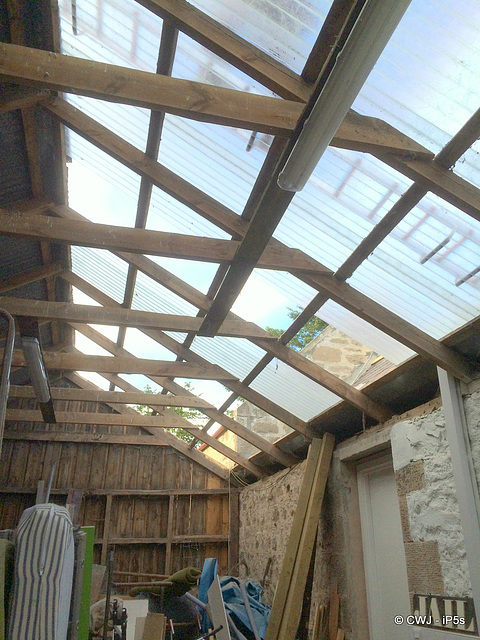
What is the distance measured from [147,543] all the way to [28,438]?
2.72 metres

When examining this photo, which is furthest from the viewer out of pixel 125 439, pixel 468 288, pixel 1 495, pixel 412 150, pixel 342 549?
pixel 125 439

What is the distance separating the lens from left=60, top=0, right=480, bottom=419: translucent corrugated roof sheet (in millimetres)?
2357

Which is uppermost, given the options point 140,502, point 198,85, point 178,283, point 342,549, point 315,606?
point 178,283

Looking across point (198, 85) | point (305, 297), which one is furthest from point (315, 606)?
point (198, 85)

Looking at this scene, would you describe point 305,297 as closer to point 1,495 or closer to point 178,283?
point 178,283

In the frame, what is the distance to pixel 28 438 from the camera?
888 cm

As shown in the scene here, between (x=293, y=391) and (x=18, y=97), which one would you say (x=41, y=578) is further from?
(x=293, y=391)

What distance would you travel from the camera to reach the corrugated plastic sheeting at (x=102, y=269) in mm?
5637

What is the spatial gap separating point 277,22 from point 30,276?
4408 mm

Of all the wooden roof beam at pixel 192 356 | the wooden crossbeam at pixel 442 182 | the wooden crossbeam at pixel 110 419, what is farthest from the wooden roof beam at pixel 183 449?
the wooden crossbeam at pixel 442 182

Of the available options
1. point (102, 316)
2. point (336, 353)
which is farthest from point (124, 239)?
point (336, 353)

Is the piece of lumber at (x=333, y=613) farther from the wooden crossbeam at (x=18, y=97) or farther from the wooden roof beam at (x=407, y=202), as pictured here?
the wooden crossbeam at (x=18, y=97)

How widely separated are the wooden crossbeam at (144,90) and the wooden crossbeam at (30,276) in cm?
401

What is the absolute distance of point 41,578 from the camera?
163cm
